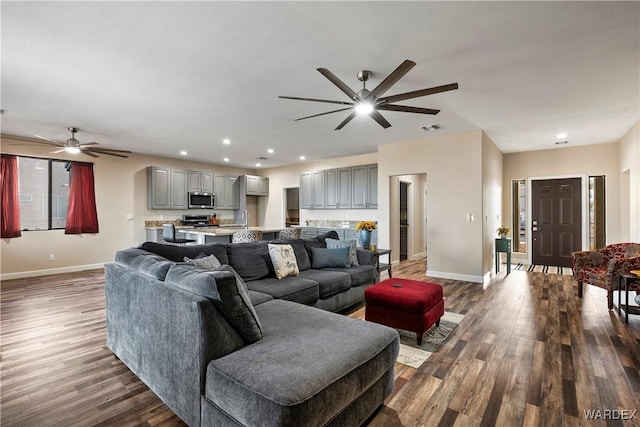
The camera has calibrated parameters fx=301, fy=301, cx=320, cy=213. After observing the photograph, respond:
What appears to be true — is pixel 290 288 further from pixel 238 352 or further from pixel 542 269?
pixel 542 269

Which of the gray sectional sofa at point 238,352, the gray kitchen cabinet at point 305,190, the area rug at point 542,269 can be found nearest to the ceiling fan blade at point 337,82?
the gray sectional sofa at point 238,352

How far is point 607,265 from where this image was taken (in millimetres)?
4078

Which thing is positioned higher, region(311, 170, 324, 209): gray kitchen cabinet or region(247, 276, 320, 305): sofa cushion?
region(311, 170, 324, 209): gray kitchen cabinet

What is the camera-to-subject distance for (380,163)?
636 cm

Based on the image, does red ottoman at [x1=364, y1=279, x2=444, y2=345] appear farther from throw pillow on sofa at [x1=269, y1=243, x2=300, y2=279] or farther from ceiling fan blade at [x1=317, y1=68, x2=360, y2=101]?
ceiling fan blade at [x1=317, y1=68, x2=360, y2=101]

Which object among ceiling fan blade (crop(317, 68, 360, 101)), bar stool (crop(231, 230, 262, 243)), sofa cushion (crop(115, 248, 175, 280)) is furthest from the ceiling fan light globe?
bar stool (crop(231, 230, 262, 243))

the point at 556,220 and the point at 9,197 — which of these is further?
the point at 556,220

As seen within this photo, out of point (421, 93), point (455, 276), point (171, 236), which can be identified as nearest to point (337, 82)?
point (421, 93)

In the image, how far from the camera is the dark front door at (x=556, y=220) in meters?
6.69

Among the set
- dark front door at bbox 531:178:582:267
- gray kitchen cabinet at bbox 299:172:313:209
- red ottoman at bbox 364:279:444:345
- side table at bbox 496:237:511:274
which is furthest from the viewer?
gray kitchen cabinet at bbox 299:172:313:209

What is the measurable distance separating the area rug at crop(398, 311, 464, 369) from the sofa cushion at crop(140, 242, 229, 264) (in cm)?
200

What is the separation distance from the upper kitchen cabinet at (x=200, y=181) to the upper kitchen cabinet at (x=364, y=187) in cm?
396

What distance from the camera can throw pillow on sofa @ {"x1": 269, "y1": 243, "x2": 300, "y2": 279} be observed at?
3441 millimetres

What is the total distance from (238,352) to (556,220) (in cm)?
793
